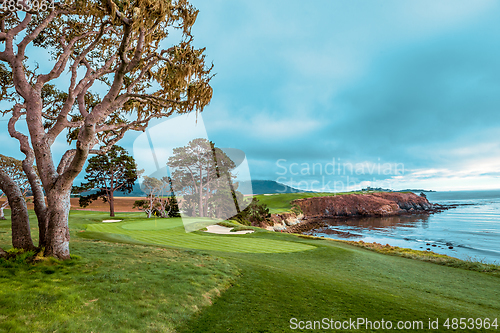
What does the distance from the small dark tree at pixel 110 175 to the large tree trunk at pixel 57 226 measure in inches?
1237

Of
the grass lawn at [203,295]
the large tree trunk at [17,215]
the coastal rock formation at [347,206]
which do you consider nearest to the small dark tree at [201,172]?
the grass lawn at [203,295]

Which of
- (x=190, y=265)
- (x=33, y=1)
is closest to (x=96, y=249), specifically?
(x=190, y=265)

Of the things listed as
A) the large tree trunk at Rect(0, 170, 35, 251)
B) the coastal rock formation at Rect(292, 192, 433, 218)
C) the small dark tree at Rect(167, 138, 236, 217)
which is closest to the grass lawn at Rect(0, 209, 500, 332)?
the large tree trunk at Rect(0, 170, 35, 251)

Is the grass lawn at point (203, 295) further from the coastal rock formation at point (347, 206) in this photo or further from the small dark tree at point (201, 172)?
the coastal rock formation at point (347, 206)

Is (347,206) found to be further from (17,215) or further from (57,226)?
(17,215)

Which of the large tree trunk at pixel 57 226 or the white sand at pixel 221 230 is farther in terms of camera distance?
the white sand at pixel 221 230

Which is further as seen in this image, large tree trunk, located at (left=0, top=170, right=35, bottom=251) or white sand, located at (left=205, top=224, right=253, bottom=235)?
white sand, located at (left=205, top=224, right=253, bottom=235)

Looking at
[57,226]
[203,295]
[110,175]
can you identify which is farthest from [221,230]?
[110,175]

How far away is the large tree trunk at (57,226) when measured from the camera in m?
6.68

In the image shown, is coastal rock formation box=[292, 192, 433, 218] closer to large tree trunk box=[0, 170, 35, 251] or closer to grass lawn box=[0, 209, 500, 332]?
grass lawn box=[0, 209, 500, 332]

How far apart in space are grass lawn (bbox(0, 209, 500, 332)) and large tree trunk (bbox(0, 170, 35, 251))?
50.7 inches

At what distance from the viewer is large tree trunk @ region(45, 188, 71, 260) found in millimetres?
6680

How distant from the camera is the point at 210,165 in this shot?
36.5 m

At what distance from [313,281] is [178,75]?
7.86 metres
